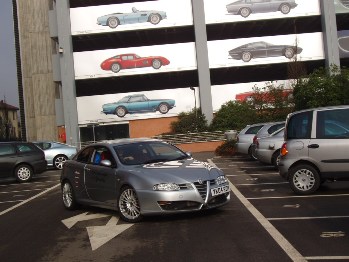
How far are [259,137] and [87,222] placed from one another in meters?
10.0

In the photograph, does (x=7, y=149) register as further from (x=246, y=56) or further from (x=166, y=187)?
(x=246, y=56)

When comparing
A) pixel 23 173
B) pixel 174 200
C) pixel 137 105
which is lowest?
pixel 174 200

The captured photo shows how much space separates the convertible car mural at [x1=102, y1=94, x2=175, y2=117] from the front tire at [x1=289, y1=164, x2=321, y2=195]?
32.0 m

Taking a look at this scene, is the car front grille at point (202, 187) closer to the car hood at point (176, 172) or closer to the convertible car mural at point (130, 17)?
the car hood at point (176, 172)

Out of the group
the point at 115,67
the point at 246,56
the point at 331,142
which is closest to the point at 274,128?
the point at 331,142

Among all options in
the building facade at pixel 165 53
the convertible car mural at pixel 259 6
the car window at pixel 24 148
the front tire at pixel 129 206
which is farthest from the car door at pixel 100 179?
the convertible car mural at pixel 259 6

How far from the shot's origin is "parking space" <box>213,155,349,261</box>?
6.49 m

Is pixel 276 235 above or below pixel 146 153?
below

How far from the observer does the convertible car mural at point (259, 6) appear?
41812 millimetres

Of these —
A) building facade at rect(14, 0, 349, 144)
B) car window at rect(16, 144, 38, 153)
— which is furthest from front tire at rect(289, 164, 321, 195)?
building facade at rect(14, 0, 349, 144)

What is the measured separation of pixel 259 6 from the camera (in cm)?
4209

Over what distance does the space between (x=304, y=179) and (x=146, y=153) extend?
3.54m

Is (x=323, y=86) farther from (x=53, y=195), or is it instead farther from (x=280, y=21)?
(x=280, y=21)

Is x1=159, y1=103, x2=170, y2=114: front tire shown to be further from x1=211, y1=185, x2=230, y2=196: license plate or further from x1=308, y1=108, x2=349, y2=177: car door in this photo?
x1=211, y1=185, x2=230, y2=196: license plate
